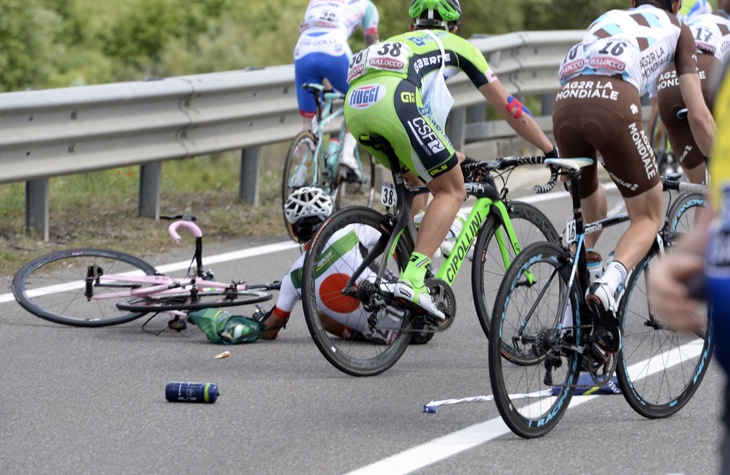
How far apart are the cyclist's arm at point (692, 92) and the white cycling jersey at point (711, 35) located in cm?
217

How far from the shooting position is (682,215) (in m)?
6.95

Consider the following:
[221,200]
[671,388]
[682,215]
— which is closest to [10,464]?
[671,388]

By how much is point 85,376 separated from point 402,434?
1.78 metres

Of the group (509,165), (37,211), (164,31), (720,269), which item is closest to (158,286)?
(509,165)

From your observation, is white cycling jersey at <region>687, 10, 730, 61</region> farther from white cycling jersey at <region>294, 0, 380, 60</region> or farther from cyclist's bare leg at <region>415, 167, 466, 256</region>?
white cycling jersey at <region>294, 0, 380, 60</region>

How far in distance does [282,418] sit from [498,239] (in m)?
1.79

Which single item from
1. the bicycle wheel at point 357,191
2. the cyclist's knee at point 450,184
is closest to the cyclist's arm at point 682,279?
the cyclist's knee at point 450,184

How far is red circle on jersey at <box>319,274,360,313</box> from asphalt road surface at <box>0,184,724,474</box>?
30 centimetres

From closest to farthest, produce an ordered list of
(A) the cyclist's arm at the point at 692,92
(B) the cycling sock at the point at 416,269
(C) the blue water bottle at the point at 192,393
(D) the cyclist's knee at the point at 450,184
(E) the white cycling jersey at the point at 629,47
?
1. (C) the blue water bottle at the point at 192,393
2. (E) the white cycling jersey at the point at 629,47
3. (A) the cyclist's arm at the point at 692,92
4. (B) the cycling sock at the point at 416,269
5. (D) the cyclist's knee at the point at 450,184

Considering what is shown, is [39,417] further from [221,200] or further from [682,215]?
[221,200]

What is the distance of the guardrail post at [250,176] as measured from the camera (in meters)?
11.9

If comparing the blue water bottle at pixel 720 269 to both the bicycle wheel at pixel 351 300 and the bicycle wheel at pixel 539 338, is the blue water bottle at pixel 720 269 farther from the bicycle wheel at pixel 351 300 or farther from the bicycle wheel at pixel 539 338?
the bicycle wheel at pixel 351 300

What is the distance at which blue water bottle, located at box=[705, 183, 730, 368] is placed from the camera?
9.16ft

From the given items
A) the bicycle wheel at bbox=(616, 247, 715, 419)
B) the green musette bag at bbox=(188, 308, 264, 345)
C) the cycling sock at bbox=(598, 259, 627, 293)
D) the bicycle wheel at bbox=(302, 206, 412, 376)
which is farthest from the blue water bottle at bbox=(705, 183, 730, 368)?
the green musette bag at bbox=(188, 308, 264, 345)
